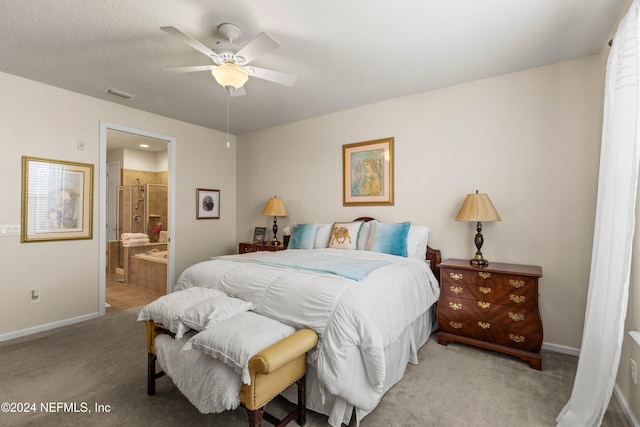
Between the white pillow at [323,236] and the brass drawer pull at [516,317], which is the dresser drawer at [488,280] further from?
the white pillow at [323,236]

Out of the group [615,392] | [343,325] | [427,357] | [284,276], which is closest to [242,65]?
Answer: [284,276]

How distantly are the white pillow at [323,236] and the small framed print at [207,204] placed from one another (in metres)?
2.04

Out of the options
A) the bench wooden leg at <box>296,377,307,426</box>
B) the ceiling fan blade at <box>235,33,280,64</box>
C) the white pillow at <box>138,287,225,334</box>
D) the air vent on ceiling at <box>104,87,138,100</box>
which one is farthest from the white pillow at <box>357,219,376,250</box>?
the air vent on ceiling at <box>104,87,138,100</box>

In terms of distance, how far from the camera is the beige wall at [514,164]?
2664mm

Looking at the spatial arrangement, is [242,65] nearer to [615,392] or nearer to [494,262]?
[494,262]

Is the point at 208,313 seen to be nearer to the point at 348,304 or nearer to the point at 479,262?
the point at 348,304

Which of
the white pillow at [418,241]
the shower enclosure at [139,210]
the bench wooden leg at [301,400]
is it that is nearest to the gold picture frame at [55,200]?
the shower enclosure at [139,210]

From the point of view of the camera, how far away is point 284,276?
2178mm

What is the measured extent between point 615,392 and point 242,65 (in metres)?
3.48

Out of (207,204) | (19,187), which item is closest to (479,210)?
(207,204)

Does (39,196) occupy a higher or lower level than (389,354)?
higher

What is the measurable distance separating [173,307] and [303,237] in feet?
6.57

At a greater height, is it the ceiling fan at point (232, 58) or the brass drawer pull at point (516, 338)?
the ceiling fan at point (232, 58)

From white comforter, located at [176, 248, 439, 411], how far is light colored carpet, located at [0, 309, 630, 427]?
0.34m
